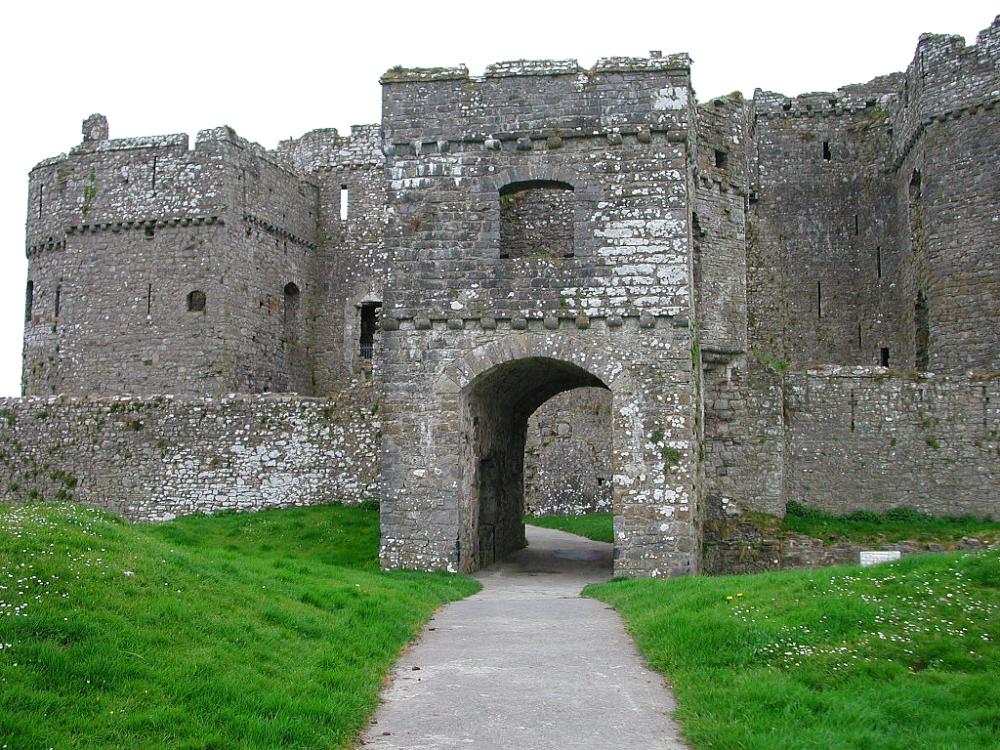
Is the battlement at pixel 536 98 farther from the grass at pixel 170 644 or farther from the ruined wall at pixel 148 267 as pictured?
the ruined wall at pixel 148 267

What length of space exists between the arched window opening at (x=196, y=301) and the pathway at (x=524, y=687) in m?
19.1

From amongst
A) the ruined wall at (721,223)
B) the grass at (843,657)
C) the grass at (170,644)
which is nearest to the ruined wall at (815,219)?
the ruined wall at (721,223)

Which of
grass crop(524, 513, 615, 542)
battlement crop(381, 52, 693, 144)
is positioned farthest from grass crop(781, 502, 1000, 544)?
battlement crop(381, 52, 693, 144)

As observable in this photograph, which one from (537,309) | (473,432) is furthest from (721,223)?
(473,432)

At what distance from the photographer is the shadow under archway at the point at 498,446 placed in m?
17.1

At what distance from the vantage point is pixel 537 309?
16.5 meters

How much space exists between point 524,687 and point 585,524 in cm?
1966

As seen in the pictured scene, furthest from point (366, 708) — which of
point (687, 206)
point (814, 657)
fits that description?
point (687, 206)

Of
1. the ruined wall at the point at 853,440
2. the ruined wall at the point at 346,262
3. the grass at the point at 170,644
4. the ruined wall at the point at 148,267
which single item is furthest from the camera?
the ruined wall at the point at 346,262

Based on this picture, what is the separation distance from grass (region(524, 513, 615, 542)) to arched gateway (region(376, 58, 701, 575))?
8892 mm

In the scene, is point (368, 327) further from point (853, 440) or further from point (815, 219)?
point (853, 440)

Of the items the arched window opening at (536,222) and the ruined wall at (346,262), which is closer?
the arched window opening at (536,222)

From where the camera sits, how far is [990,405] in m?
20.9

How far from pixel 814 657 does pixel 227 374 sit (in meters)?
24.4
